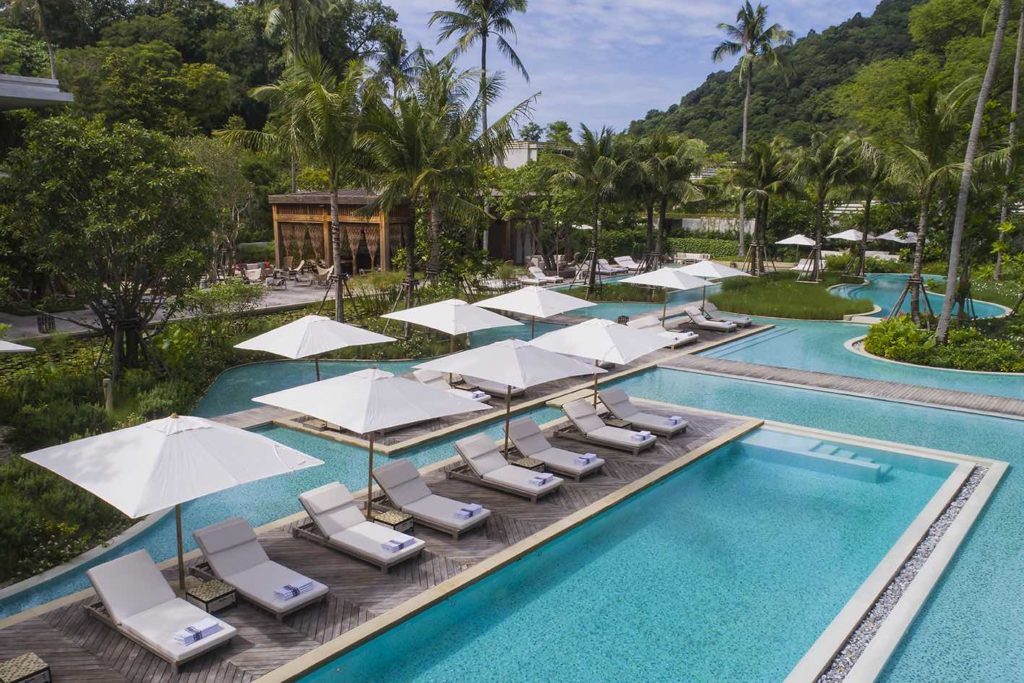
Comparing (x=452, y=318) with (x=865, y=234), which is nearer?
(x=452, y=318)

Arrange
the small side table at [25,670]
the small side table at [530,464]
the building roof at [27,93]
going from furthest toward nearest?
the building roof at [27,93]
the small side table at [530,464]
the small side table at [25,670]

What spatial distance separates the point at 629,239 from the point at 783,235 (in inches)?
418

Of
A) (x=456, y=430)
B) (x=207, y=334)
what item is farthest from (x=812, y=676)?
(x=207, y=334)

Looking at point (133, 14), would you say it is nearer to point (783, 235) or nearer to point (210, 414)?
point (783, 235)

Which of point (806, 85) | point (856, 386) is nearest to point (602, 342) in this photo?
point (856, 386)

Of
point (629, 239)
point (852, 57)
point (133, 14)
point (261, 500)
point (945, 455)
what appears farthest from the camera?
point (852, 57)

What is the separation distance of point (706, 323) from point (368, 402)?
672 inches

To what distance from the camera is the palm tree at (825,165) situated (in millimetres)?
34500

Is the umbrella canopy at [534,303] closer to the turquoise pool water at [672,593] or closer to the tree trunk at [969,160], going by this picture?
the turquoise pool water at [672,593]

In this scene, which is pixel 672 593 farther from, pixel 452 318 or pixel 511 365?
pixel 452 318

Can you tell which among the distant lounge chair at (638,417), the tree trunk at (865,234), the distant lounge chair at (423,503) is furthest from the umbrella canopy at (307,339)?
the tree trunk at (865,234)

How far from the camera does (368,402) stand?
8.68 m

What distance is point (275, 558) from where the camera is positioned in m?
8.42

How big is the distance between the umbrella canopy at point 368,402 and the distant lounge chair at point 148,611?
2.36 meters
